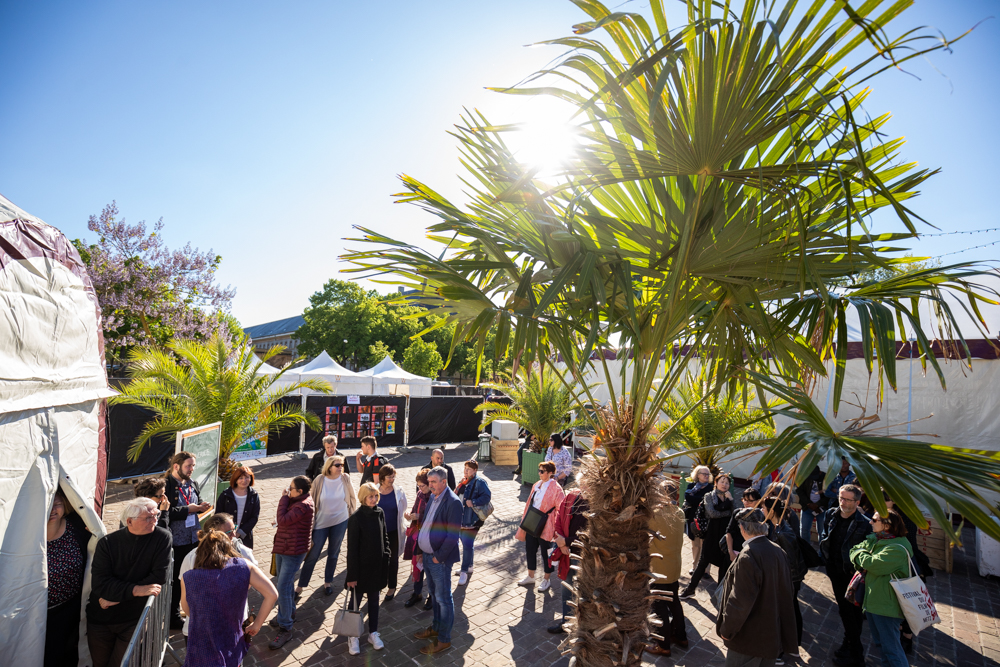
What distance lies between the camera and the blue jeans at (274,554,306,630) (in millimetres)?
5141

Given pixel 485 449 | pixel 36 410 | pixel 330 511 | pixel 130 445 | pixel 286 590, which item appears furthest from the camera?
pixel 485 449

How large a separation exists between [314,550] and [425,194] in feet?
14.9

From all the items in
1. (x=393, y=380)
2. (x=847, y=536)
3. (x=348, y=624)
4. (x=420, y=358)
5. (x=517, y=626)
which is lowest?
(x=517, y=626)

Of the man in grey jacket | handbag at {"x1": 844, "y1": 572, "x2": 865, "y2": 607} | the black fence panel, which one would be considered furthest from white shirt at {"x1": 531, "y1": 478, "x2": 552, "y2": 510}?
the black fence panel

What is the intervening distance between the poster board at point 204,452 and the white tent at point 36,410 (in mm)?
1239

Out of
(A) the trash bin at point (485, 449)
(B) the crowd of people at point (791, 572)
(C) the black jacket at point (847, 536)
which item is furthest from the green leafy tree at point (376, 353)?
(C) the black jacket at point (847, 536)

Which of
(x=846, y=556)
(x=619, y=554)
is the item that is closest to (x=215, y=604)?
(x=619, y=554)

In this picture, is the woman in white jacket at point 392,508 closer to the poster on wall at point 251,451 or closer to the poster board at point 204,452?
the poster board at point 204,452

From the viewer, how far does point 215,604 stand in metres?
3.59

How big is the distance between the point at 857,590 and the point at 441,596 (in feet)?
13.6

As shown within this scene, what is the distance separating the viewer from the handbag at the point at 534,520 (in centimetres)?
630

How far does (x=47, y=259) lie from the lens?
4.52 metres

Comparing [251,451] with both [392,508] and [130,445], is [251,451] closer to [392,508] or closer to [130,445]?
[130,445]

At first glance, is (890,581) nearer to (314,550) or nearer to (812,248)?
(812,248)
